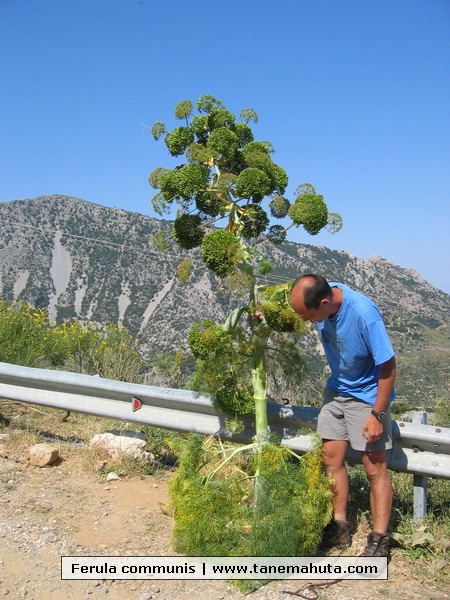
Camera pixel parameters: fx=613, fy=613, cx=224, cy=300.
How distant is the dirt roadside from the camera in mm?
3244

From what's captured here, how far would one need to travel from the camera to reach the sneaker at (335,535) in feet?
12.4

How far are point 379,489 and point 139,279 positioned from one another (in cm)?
3622

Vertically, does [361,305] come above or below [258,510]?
above

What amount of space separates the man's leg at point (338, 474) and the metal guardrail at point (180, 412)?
0.21m

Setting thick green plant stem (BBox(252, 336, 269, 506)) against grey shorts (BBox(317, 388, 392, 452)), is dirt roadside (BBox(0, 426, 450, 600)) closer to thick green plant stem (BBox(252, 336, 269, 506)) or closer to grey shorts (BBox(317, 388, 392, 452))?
grey shorts (BBox(317, 388, 392, 452))

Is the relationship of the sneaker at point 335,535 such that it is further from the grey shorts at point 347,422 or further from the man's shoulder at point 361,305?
the man's shoulder at point 361,305

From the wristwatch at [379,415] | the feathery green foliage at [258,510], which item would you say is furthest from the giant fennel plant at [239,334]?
the wristwatch at [379,415]

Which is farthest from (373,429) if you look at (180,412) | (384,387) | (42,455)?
(42,455)

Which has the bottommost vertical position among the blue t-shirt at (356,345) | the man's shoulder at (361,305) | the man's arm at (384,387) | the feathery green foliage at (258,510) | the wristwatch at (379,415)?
the feathery green foliage at (258,510)

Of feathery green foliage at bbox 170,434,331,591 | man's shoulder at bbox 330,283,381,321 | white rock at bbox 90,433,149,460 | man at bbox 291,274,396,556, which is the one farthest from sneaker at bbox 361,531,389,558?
white rock at bbox 90,433,149,460

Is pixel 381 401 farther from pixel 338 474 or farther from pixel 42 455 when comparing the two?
pixel 42 455
